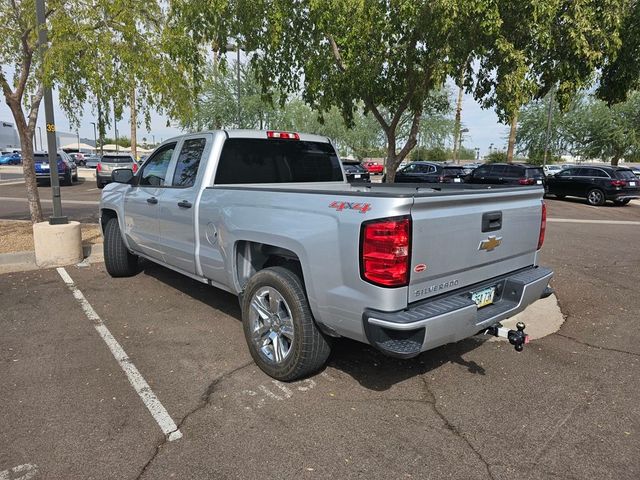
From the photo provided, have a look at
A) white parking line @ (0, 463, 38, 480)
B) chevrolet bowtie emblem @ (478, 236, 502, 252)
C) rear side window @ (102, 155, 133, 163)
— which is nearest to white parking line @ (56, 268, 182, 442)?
white parking line @ (0, 463, 38, 480)

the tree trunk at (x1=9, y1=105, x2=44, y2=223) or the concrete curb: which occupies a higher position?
the tree trunk at (x1=9, y1=105, x2=44, y2=223)

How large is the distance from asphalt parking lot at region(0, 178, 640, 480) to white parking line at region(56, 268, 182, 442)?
0.12 feet

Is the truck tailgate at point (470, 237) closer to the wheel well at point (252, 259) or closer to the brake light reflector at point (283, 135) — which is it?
the wheel well at point (252, 259)

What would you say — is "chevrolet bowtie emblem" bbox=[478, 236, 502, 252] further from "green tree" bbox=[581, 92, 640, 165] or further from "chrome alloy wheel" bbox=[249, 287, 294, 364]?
"green tree" bbox=[581, 92, 640, 165]

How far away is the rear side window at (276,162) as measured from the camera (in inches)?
181

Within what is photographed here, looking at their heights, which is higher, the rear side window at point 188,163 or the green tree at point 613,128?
the green tree at point 613,128

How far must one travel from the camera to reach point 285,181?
4941 mm

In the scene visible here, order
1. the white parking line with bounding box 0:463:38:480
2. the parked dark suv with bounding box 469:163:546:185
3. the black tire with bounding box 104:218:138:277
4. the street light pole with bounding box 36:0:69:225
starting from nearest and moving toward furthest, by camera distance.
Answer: the white parking line with bounding box 0:463:38:480, the black tire with bounding box 104:218:138:277, the street light pole with bounding box 36:0:69:225, the parked dark suv with bounding box 469:163:546:185

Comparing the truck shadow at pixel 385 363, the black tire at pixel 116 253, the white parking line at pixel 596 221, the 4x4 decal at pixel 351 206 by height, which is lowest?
the white parking line at pixel 596 221

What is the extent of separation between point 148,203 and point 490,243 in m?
3.71

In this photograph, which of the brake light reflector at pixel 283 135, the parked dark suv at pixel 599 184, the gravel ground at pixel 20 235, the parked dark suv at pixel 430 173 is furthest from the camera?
the parked dark suv at pixel 430 173

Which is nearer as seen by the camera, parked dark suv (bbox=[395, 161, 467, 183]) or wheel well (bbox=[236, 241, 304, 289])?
wheel well (bbox=[236, 241, 304, 289])

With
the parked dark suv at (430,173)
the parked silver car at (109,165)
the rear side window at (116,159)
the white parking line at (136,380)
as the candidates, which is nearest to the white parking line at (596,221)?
the parked dark suv at (430,173)

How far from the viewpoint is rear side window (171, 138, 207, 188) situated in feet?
15.3
